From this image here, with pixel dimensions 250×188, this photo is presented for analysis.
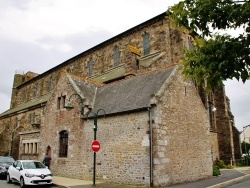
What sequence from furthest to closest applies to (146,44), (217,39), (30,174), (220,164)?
(146,44) → (220,164) → (30,174) → (217,39)

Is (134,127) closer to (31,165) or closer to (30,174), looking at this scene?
(30,174)

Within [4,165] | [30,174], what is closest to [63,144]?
[4,165]

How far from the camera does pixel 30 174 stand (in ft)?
42.6

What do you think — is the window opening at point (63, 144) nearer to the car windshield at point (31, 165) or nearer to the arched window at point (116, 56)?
the car windshield at point (31, 165)

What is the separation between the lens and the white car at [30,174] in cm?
1292

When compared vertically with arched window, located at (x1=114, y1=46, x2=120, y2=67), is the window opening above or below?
below

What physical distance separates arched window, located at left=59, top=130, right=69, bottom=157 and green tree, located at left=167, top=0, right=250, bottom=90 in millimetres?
12461

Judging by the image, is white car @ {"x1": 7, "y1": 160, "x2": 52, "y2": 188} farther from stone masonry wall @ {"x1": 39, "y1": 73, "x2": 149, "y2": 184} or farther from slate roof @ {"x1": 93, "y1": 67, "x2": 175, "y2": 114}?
slate roof @ {"x1": 93, "y1": 67, "x2": 175, "y2": 114}

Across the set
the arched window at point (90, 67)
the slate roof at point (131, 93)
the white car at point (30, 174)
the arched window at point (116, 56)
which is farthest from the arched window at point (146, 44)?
the white car at point (30, 174)

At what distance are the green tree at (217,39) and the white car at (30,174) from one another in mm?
9953

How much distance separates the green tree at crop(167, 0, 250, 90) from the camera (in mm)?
6371

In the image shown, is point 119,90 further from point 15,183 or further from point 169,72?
point 15,183

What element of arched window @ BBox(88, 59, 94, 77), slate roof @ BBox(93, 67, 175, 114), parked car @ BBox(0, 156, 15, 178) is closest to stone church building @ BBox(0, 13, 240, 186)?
slate roof @ BBox(93, 67, 175, 114)

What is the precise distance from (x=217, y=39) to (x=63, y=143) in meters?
13.7
